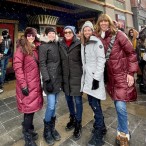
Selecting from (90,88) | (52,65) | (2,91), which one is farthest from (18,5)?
(90,88)

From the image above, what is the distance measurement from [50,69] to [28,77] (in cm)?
39

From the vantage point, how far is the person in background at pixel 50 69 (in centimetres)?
278

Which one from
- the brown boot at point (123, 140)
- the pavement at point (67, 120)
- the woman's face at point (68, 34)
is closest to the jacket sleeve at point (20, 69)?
the woman's face at point (68, 34)

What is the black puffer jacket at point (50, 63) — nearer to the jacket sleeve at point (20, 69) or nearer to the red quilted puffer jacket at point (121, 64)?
the jacket sleeve at point (20, 69)

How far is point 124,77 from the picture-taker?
2.61 metres

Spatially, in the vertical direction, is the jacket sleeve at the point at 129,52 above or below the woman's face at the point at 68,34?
below

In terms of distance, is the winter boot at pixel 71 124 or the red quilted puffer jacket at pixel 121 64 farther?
the winter boot at pixel 71 124

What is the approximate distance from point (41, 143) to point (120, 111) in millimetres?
1488

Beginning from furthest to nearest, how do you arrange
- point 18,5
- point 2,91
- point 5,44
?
point 18,5 → point 5,44 → point 2,91

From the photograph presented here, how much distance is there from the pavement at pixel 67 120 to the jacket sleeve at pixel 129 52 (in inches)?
51.4

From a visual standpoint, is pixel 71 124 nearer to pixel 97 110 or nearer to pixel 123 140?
pixel 97 110

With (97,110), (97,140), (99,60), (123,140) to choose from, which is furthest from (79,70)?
(123,140)

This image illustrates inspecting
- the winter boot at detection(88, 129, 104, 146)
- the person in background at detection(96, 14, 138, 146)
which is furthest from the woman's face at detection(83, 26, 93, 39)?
the winter boot at detection(88, 129, 104, 146)

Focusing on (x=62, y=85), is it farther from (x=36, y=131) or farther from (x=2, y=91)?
(x=2, y=91)
